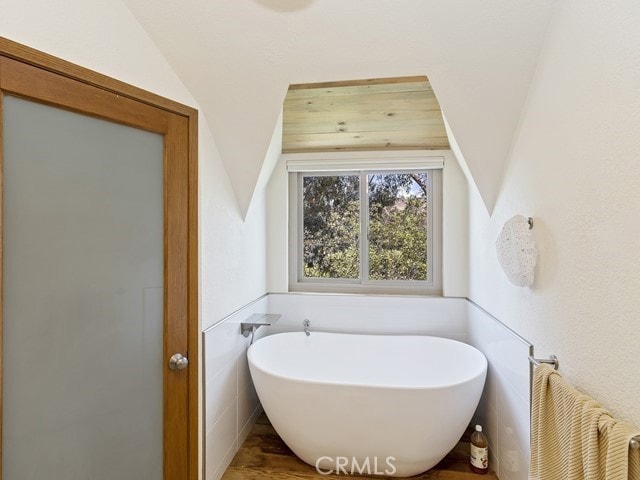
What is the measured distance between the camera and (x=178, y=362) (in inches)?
59.8

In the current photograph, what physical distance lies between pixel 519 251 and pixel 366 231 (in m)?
1.50

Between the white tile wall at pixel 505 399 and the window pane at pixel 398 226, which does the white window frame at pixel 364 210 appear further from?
the white tile wall at pixel 505 399

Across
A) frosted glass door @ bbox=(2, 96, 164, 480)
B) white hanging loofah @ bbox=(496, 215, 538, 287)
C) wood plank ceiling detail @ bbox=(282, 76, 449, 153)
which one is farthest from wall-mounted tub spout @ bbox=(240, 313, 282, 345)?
white hanging loofah @ bbox=(496, 215, 538, 287)

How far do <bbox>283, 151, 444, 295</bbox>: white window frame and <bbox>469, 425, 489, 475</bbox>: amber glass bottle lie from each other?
1.10 m

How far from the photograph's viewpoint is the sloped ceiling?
130 centimetres

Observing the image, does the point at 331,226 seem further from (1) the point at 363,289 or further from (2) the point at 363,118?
(2) the point at 363,118

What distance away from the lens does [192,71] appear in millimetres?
1531

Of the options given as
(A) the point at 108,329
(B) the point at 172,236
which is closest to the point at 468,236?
(B) the point at 172,236

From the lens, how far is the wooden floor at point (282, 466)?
1.85 meters

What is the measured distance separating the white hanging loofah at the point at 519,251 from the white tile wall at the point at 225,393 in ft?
5.11

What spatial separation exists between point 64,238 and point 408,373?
227cm

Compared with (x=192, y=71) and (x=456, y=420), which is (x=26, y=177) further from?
(x=456, y=420)

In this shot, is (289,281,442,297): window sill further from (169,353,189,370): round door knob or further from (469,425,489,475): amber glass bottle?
(169,353,189,370): round door knob

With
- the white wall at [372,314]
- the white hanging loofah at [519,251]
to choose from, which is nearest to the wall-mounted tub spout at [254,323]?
the white wall at [372,314]
